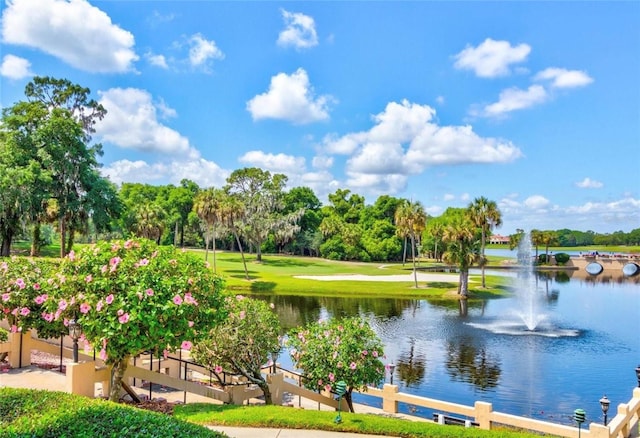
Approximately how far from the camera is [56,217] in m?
45.7

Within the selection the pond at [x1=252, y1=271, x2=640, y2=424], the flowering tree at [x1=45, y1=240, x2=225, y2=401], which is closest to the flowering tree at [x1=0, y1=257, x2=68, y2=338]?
the flowering tree at [x1=45, y1=240, x2=225, y2=401]

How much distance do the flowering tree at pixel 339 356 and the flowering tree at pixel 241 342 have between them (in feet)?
4.09

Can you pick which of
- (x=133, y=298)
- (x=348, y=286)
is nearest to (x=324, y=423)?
(x=133, y=298)

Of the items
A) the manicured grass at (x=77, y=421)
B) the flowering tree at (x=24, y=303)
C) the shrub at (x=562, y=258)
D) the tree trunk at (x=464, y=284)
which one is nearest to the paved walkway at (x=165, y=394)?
the flowering tree at (x=24, y=303)

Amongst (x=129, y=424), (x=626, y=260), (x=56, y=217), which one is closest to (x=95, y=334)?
(x=129, y=424)

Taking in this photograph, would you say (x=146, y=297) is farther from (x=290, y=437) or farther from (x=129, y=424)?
(x=129, y=424)

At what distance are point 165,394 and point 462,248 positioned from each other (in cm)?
3940

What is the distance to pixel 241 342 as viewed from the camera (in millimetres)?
15406

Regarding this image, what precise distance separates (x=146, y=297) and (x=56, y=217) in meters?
38.7

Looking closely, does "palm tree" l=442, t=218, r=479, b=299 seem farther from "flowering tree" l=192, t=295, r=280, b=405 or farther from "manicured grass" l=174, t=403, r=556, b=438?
"manicured grass" l=174, t=403, r=556, b=438

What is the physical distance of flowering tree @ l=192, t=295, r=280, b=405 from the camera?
15359 mm

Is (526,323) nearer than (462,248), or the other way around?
(526,323)

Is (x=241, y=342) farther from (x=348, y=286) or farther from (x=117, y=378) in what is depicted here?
(x=348, y=286)

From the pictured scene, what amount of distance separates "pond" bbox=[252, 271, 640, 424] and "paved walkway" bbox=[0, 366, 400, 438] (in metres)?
6.16
